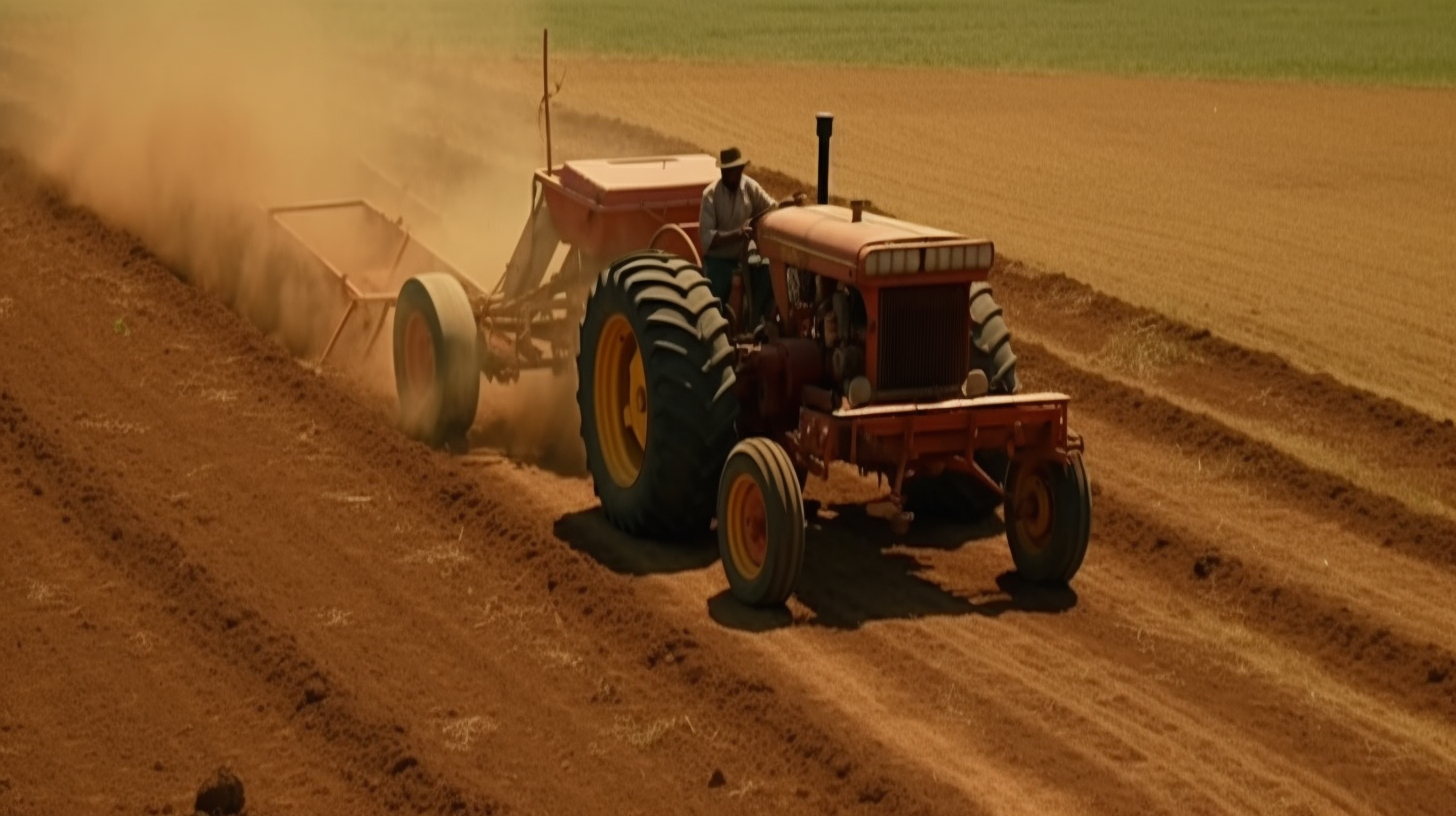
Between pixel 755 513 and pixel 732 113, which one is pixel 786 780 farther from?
pixel 732 113

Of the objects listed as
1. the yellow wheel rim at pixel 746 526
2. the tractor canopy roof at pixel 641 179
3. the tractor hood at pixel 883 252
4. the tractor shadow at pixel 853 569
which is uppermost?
the tractor hood at pixel 883 252

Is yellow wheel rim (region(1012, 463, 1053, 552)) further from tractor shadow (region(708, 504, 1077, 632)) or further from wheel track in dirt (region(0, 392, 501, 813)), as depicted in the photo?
wheel track in dirt (region(0, 392, 501, 813))

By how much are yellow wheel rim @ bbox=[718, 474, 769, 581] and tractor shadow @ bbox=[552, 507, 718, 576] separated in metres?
0.51

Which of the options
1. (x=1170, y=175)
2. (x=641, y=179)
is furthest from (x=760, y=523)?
Result: (x=1170, y=175)

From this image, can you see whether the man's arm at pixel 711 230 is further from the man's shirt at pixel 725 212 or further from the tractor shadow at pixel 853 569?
the tractor shadow at pixel 853 569

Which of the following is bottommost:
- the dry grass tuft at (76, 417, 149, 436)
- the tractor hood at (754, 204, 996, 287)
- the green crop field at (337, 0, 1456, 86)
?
the green crop field at (337, 0, 1456, 86)

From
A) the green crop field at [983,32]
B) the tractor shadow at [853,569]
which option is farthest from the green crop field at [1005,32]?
the tractor shadow at [853,569]

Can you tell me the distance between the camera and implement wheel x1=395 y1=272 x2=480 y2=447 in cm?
1211

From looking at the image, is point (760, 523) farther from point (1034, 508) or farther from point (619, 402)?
point (619, 402)

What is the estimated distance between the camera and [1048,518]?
9.98m

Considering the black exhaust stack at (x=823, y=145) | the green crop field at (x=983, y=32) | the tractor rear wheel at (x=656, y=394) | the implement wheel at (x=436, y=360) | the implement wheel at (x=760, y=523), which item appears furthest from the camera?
the green crop field at (x=983, y=32)

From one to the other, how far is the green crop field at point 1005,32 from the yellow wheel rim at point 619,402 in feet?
57.1

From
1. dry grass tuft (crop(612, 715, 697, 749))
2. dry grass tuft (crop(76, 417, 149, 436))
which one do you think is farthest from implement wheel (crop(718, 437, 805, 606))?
dry grass tuft (crop(76, 417, 149, 436))

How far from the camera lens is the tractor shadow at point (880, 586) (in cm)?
970
